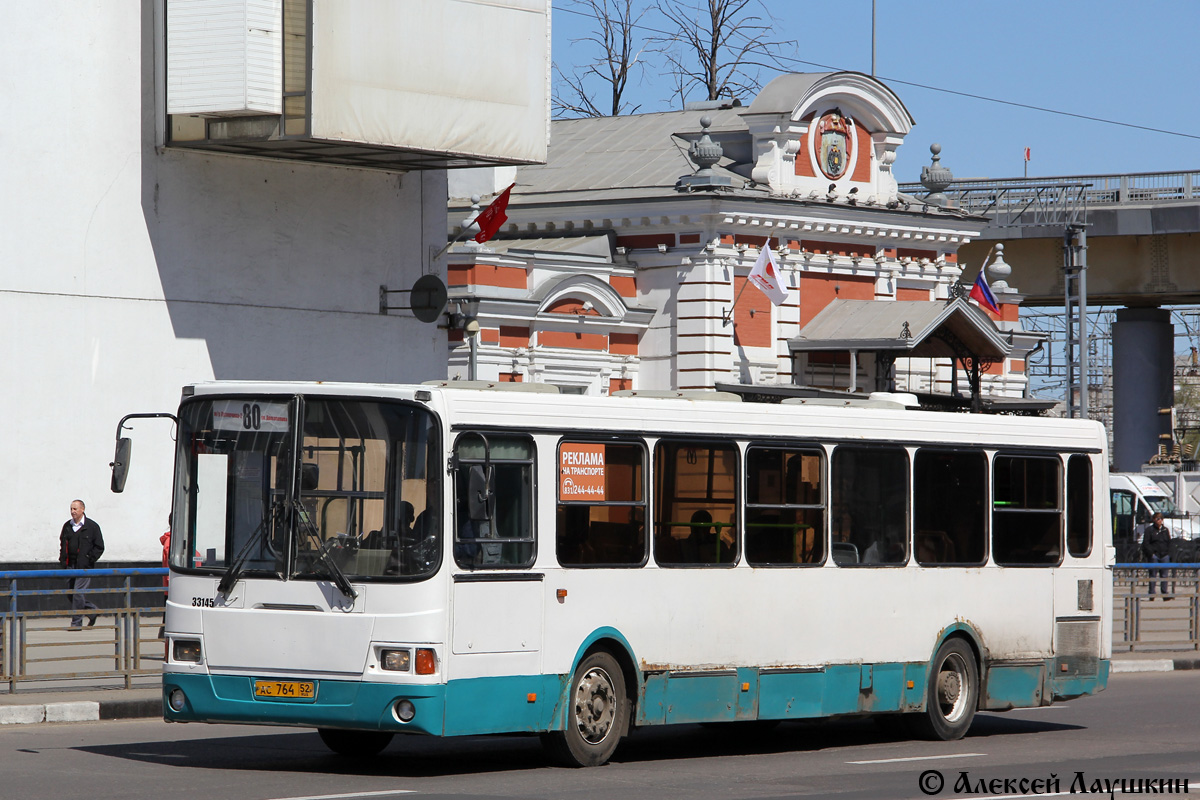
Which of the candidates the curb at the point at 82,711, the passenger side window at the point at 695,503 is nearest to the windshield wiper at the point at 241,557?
the passenger side window at the point at 695,503

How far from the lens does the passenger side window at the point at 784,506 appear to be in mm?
14906

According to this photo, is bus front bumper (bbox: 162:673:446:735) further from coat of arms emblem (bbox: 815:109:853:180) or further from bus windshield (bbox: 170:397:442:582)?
coat of arms emblem (bbox: 815:109:853:180)

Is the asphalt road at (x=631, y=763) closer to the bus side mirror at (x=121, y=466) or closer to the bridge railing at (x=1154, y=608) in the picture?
the bus side mirror at (x=121, y=466)

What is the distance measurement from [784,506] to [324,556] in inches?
158

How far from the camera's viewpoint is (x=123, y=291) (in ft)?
85.1

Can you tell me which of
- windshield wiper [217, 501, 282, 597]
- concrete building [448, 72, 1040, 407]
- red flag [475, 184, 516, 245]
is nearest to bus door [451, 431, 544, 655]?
windshield wiper [217, 501, 282, 597]

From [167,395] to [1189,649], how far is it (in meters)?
14.4

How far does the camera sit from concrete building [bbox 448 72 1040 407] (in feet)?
132

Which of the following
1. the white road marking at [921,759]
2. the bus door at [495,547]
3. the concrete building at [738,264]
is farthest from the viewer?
the concrete building at [738,264]

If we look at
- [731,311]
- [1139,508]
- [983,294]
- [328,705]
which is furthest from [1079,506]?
[1139,508]

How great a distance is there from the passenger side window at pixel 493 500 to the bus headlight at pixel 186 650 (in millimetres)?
1895

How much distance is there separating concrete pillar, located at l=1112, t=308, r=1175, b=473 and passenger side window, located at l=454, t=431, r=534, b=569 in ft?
178

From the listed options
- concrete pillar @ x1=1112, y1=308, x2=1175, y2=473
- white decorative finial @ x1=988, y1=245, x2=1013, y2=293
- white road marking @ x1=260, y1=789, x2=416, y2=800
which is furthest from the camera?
concrete pillar @ x1=1112, y1=308, x2=1175, y2=473

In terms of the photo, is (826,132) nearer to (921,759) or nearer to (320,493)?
(921,759)
